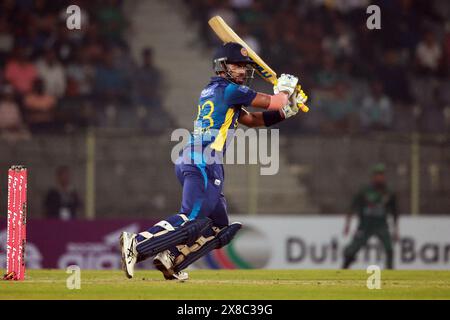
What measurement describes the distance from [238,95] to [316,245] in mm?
7437

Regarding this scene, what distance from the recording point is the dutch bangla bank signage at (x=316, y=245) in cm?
1561

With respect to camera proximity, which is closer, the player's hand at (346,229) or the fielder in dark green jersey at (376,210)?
the player's hand at (346,229)

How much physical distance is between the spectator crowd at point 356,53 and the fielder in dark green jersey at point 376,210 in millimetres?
1776

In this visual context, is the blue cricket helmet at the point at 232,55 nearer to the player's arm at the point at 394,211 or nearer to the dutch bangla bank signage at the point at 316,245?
the dutch bangla bank signage at the point at 316,245

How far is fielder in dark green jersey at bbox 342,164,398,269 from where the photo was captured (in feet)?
53.1

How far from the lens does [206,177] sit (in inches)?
344

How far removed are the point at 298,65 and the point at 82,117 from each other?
4.07 m

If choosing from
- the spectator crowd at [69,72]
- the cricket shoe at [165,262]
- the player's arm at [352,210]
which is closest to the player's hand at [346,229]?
the player's arm at [352,210]

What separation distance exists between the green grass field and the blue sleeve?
1.58m

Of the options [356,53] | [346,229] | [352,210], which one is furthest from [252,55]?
[356,53]

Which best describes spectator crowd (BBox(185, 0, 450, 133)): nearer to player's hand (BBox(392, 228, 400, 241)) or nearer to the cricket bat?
player's hand (BBox(392, 228, 400, 241))

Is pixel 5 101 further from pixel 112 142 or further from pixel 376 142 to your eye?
pixel 376 142

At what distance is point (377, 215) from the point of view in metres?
16.4
